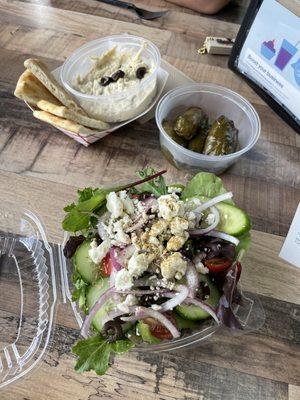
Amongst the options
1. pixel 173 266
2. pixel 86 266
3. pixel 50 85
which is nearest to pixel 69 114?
pixel 50 85

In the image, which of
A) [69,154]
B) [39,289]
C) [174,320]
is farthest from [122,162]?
[174,320]

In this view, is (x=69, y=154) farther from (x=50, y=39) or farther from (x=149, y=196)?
(x=50, y=39)

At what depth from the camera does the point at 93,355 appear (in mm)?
772

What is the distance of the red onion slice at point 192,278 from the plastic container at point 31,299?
0.29 feet

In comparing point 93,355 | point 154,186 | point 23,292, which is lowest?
point 23,292

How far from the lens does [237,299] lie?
872 millimetres

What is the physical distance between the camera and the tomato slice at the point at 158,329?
30.5 inches

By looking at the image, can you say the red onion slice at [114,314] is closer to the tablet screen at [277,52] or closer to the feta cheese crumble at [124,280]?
the feta cheese crumble at [124,280]

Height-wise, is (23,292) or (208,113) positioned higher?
(208,113)

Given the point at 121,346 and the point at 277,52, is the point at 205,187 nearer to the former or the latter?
the point at 121,346

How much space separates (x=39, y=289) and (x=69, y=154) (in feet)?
1.53

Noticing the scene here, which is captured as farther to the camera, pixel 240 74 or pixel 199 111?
pixel 240 74

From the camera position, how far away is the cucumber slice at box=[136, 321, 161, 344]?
30.6 inches

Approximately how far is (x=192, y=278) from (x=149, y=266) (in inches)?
3.3
